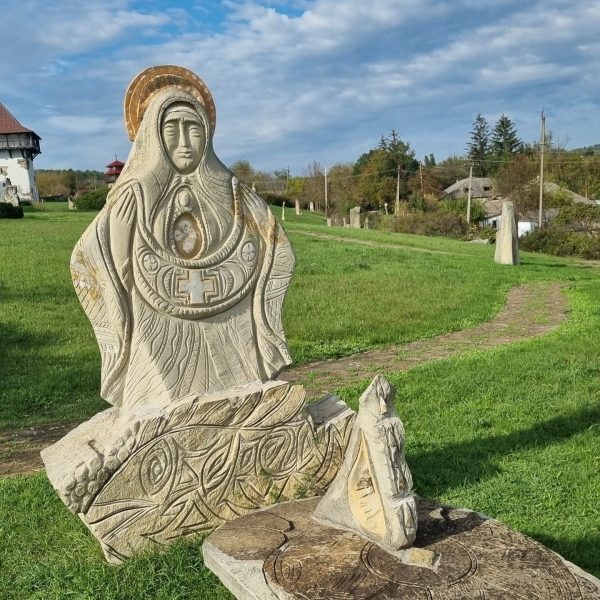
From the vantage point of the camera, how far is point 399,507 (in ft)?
10.1

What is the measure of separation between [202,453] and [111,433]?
554 mm

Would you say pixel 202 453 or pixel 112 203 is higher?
pixel 112 203

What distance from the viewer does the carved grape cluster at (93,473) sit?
11.8 ft

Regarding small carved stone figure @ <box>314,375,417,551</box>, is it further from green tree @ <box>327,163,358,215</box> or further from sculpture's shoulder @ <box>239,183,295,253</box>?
green tree @ <box>327,163,358,215</box>

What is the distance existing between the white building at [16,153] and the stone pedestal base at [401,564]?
152ft

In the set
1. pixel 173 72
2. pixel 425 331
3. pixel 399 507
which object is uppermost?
pixel 173 72

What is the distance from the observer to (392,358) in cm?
919

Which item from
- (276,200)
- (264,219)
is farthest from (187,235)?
(276,200)

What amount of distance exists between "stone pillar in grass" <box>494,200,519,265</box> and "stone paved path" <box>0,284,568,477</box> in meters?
5.37

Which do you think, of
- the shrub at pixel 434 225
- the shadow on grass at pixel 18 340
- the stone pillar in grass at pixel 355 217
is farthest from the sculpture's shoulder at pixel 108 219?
the stone pillar in grass at pixel 355 217

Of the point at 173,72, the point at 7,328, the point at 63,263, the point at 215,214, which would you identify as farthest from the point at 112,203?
the point at 63,263

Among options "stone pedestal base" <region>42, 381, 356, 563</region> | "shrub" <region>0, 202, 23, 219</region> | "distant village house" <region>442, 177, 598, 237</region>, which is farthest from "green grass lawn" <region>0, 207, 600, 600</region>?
"distant village house" <region>442, 177, 598, 237</region>

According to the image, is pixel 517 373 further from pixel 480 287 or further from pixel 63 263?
pixel 63 263

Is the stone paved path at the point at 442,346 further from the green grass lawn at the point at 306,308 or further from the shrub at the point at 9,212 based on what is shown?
the shrub at the point at 9,212
